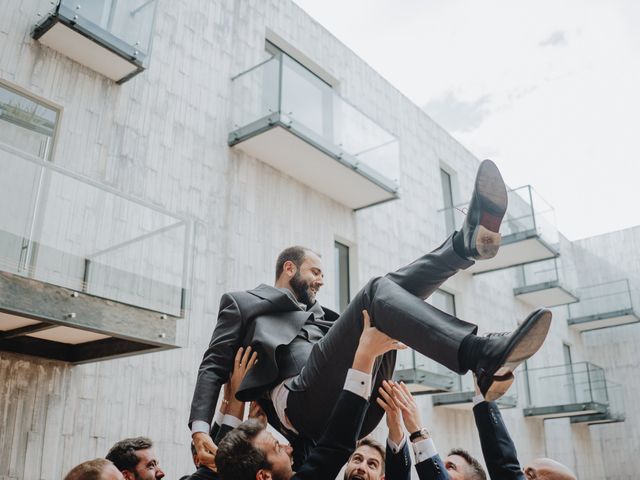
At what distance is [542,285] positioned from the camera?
1492 centimetres

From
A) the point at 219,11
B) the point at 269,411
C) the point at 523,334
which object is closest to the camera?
the point at 523,334

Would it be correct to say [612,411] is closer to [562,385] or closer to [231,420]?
[562,385]

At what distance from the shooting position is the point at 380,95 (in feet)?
39.8

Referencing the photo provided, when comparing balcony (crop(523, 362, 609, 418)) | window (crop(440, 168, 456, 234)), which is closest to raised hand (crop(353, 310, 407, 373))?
window (crop(440, 168, 456, 234))

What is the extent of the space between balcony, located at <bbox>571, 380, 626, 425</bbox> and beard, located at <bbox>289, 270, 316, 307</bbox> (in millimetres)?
13704

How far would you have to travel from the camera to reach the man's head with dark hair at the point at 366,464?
3.48 meters

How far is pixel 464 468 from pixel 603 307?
1500 centimetres

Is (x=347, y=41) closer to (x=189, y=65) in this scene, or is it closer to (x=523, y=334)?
(x=189, y=65)

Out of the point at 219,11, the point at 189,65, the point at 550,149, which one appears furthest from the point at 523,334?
the point at 550,149

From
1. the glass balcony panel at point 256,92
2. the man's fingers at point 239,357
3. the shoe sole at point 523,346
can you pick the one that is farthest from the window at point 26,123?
the shoe sole at point 523,346

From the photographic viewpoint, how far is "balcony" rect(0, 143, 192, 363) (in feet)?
15.7

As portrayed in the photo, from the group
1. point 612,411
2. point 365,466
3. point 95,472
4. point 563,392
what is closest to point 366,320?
point 95,472

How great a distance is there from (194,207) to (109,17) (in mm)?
2258

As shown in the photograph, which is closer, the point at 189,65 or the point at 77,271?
the point at 77,271
